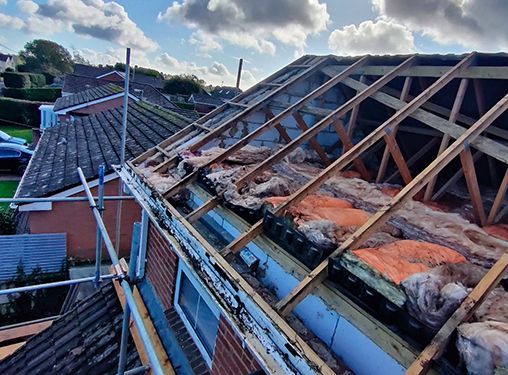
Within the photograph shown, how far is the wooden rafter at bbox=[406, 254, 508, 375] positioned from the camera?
1.22 m

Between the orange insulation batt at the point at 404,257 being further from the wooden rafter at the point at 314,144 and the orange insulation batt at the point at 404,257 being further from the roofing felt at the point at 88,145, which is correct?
the roofing felt at the point at 88,145

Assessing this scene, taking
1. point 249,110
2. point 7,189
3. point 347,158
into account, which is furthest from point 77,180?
point 7,189

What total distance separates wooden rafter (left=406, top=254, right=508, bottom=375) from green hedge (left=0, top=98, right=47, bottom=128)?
→ 1431 inches

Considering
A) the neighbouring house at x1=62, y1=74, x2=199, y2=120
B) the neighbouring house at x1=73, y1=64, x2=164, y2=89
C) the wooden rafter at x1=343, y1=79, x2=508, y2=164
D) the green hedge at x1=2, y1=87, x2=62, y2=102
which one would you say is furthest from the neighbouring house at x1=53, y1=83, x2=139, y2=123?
the green hedge at x1=2, y1=87, x2=62, y2=102

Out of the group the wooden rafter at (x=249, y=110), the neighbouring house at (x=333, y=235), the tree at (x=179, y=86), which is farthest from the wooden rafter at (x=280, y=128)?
the tree at (x=179, y=86)

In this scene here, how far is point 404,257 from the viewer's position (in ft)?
6.23

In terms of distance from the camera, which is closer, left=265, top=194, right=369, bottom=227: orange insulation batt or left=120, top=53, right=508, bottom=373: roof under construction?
left=120, top=53, right=508, bottom=373: roof under construction

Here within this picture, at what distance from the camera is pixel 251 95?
531 cm

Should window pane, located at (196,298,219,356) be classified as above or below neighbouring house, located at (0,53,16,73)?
below

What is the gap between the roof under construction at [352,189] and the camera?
166cm

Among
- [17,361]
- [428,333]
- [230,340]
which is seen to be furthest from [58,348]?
[428,333]

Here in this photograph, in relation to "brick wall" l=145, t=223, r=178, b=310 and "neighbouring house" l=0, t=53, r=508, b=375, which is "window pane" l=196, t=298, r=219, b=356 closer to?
"neighbouring house" l=0, t=53, r=508, b=375

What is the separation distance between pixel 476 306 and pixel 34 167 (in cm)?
1082

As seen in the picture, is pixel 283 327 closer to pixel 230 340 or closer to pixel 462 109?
pixel 230 340
